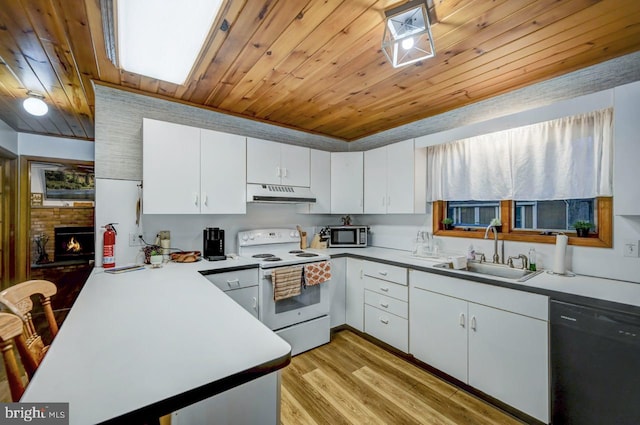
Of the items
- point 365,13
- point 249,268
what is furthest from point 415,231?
point 365,13

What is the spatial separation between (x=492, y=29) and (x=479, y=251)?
1.82 metres

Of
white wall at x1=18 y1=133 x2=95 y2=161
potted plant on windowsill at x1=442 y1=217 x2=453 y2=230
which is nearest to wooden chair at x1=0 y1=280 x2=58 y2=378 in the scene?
potted plant on windowsill at x1=442 y1=217 x2=453 y2=230

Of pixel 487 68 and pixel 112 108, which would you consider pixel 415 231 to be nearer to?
pixel 487 68

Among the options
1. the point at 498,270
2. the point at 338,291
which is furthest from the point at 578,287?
the point at 338,291

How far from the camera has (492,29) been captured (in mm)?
1590

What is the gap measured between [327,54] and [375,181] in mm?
1687

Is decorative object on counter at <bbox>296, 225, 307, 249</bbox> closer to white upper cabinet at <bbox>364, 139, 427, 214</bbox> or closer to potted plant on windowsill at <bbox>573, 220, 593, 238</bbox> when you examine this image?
white upper cabinet at <bbox>364, 139, 427, 214</bbox>

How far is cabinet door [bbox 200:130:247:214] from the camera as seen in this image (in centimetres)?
254

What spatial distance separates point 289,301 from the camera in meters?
2.62

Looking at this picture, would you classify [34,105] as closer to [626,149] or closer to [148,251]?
[148,251]

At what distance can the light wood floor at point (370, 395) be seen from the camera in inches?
72.7

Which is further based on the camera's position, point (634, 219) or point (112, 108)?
point (112, 108)

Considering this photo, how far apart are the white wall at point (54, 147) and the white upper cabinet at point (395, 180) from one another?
13.5ft

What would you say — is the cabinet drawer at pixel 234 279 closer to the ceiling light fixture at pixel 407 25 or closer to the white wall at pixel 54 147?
the ceiling light fixture at pixel 407 25
